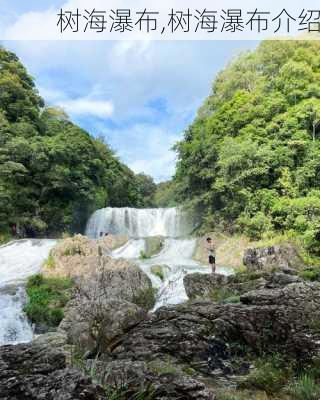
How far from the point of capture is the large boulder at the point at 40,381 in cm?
256

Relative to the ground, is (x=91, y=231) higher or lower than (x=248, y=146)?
lower

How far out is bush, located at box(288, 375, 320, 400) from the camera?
3363 millimetres

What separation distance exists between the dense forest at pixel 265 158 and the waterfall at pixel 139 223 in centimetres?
230

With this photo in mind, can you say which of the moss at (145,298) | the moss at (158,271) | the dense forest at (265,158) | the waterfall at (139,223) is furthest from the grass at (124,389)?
the waterfall at (139,223)

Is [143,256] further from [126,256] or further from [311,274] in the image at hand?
[311,274]

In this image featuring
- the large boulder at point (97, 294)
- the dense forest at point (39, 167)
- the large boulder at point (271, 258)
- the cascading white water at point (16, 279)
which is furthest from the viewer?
the dense forest at point (39, 167)

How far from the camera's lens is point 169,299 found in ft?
47.7

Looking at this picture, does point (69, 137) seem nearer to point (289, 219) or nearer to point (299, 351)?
point (289, 219)

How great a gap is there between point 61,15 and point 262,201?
1634 centimetres

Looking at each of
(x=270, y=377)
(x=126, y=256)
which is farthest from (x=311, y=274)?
(x=126, y=256)

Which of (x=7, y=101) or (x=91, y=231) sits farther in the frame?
(x=7, y=101)

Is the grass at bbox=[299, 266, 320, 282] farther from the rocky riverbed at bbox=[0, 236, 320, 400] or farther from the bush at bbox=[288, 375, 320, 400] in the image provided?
the bush at bbox=[288, 375, 320, 400]

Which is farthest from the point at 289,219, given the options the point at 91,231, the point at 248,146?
the point at 91,231

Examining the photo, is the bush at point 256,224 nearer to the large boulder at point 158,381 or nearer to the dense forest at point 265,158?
the dense forest at point 265,158
